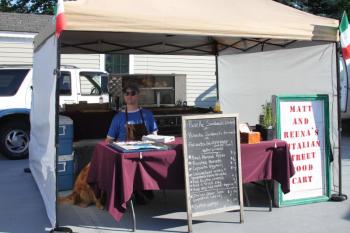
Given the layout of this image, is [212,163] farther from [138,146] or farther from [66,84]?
[66,84]

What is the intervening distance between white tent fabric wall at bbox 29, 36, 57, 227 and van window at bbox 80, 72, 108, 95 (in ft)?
10.6

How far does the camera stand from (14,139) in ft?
30.0

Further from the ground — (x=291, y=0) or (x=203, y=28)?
(x=291, y=0)

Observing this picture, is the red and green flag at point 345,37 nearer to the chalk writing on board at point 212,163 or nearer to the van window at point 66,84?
the chalk writing on board at point 212,163

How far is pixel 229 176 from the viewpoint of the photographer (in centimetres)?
482

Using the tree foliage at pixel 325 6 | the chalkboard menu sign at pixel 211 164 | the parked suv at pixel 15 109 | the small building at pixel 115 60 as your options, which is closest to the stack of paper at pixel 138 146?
the chalkboard menu sign at pixel 211 164

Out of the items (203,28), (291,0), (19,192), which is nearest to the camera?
(203,28)

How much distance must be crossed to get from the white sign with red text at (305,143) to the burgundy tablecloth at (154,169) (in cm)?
38

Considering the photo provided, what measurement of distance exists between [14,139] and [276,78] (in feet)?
17.0

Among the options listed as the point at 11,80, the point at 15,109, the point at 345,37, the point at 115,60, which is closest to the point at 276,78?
the point at 345,37

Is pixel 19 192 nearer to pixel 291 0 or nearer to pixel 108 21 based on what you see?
pixel 108 21

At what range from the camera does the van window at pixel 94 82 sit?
1009 cm

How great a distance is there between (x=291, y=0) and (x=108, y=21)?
18271mm

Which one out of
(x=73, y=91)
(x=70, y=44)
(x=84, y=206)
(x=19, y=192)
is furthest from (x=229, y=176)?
(x=73, y=91)
